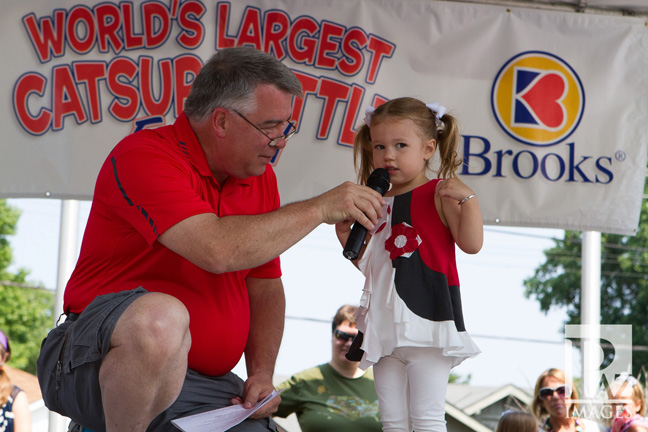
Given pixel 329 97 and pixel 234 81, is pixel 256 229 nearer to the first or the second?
pixel 234 81

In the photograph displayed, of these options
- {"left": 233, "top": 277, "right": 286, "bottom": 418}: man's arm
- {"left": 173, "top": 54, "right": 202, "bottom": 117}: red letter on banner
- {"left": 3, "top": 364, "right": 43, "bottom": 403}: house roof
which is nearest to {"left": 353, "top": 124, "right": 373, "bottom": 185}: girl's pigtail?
{"left": 233, "top": 277, "right": 286, "bottom": 418}: man's arm

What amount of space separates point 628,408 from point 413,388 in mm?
2562

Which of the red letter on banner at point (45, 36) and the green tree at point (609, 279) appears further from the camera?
the green tree at point (609, 279)

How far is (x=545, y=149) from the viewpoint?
Result: 4059mm

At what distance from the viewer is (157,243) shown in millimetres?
2516

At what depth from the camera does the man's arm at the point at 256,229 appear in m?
2.36

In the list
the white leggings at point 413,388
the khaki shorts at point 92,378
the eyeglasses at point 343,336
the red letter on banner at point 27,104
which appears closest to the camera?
the khaki shorts at point 92,378

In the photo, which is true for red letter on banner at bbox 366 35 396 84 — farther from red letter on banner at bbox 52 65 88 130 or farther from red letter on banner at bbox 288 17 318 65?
red letter on banner at bbox 52 65 88 130

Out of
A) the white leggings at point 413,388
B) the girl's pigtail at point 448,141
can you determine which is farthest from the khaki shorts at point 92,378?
the girl's pigtail at point 448,141

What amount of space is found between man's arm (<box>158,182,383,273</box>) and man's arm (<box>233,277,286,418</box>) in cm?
49

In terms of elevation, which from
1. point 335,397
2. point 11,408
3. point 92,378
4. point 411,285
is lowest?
point 11,408

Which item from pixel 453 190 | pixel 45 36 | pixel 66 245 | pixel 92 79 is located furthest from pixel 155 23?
pixel 453 190

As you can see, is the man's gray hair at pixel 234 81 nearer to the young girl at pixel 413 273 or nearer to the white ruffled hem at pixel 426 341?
the young girl at pixel 413 273

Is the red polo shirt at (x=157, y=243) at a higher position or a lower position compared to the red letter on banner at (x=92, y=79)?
lower
